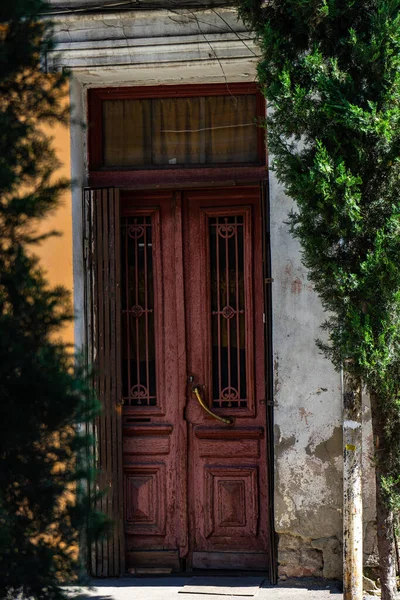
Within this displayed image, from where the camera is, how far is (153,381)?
7410 millimetres

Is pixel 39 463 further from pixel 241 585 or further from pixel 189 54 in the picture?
pixel 189 54

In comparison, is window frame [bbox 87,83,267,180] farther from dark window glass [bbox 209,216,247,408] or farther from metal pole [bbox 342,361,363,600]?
metal pole [bbox 342,361,363,600]

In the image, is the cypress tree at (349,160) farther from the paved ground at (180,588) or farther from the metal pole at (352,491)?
the paved ground at (180,588)

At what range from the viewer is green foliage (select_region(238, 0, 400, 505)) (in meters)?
5.30

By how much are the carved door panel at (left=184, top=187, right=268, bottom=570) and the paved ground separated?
1.05 feet

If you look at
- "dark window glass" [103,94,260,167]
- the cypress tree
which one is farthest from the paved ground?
"dark window glass" [103,94,260,167]

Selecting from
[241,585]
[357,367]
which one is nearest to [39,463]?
[357,367]

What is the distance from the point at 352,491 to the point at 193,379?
1929 millimetres

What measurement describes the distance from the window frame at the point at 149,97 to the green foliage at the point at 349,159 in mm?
1696

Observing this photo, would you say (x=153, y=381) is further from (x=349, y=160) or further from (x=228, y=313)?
(x=349, y=160)

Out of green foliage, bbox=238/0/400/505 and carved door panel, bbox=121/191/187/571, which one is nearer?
green foliage, bbox=238/0/400/505

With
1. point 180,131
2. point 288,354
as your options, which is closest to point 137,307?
point 288,354

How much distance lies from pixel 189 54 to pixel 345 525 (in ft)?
11.1

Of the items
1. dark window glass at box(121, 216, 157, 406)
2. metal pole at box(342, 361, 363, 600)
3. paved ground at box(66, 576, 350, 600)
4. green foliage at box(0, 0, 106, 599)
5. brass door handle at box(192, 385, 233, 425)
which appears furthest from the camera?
dark window glass at box(121, 216, 157, 406)
